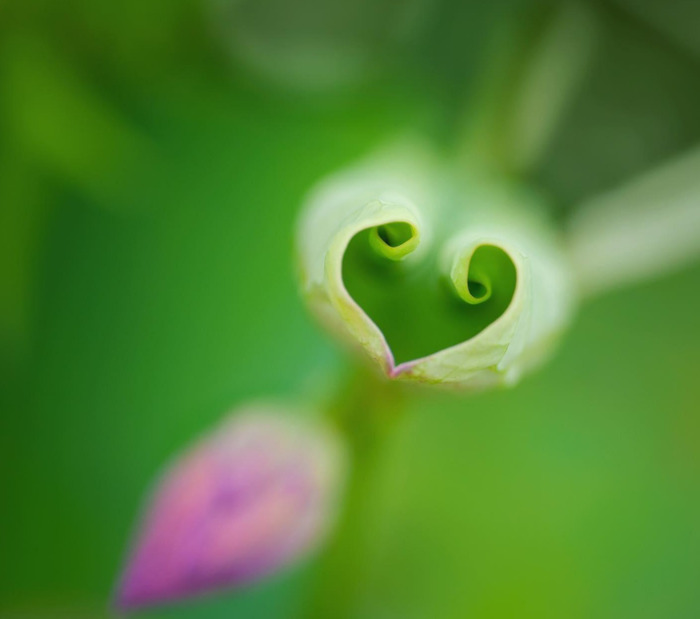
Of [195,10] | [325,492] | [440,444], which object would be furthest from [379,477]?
[195,10]

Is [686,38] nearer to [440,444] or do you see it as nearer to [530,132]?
[530,132]

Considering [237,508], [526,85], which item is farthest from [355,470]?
[526,85]

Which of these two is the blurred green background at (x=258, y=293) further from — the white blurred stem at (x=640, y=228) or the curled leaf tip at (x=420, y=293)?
the curled leaf tip at (x=420, y=293)

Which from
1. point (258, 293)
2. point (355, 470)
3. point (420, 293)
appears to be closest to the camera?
point (420, 293)

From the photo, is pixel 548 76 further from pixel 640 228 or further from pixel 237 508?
pixel 237 508

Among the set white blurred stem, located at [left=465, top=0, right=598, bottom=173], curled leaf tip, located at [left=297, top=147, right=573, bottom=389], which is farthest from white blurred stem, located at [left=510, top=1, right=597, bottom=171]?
curled leaf tip, located at [left=297, top=147, right=573, bottom=389]

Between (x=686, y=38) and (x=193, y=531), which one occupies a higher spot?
(x=686, y=38)
